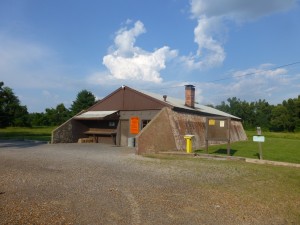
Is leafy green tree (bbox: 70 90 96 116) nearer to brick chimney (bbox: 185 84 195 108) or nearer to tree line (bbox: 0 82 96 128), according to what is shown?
tree line (bbox: 0 82 96 128)

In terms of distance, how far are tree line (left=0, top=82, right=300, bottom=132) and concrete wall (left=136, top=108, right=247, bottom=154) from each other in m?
32.7

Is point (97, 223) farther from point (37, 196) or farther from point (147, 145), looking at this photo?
point (147, 145)

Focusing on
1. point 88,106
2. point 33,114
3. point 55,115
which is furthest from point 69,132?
point 33,114

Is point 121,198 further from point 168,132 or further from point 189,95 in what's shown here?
point 189,95

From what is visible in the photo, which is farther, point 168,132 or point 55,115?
point 55,115

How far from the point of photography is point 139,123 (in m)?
21.8

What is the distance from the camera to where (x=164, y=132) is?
17844mm

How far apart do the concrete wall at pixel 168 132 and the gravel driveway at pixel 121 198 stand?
241 inches

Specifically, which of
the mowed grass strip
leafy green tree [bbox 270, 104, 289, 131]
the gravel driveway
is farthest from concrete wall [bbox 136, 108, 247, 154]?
leafy green tree [bbox 270, 104, 289, 131]

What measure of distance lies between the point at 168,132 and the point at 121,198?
11.8 m

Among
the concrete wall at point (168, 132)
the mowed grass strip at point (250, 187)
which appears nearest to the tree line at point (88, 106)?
the concrete wall at point (168, 132)

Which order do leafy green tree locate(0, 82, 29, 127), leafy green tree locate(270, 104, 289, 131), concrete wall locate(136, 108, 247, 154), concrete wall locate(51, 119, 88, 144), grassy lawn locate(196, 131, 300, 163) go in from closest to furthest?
grassy lawn locate(196, 131, 300, 163) < concrete wall locate(136, 108, 247, 154) < concrete wall locate(51, 119, 88, 144) < leafy green tree locate(0, 82, 29, 127) < leafy green tree locate(270, 104, 289, 131)

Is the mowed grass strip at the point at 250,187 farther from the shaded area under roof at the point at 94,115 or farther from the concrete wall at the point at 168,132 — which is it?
the shaded area under roof at the point at 94,115

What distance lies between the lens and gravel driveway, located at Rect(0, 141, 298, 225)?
5.23 meters
